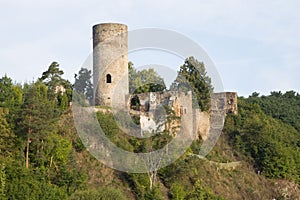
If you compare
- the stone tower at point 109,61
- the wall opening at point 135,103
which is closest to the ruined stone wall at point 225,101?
the wall opening at point 135,103

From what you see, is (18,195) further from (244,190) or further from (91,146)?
(244,190)

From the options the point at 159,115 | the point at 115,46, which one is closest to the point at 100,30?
the point at 115,46

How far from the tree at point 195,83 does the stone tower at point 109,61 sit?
6.76m

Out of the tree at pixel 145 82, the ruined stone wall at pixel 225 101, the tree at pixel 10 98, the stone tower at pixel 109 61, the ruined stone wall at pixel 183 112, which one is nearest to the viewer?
the tree at pixel 10 98

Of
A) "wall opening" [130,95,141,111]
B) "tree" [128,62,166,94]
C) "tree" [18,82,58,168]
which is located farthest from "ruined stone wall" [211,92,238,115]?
"tree" [18,82,58,168]

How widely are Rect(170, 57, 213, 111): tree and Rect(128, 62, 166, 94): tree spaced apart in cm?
156

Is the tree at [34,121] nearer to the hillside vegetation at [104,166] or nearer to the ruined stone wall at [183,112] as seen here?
the hillside vegetation at [104,166]

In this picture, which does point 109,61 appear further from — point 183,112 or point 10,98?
point 10,98

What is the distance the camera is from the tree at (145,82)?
34.7m

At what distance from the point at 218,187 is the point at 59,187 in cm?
900

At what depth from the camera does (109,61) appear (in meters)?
30.3

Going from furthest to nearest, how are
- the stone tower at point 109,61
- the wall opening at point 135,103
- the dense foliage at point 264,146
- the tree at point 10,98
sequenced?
1. the dense foliage at point 264,146
2. the wall opening at point 135,103
3. the stone tower at point 109,61
4. the tree at point 10,98

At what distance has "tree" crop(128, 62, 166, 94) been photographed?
114 feet

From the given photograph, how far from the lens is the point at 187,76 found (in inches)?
1502
